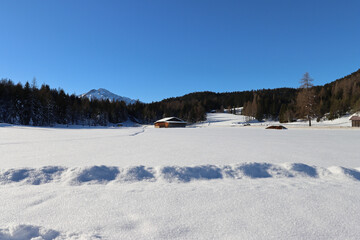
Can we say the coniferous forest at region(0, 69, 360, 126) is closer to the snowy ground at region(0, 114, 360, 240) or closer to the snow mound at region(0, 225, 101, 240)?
the snowy ground at region(0, 114, 360, 240)

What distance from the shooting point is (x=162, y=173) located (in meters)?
3.62

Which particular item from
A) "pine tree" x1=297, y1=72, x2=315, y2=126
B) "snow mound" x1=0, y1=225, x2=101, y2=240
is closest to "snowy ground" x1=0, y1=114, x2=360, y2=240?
"snow mound" x1=0, y1=225, x2=101, y2=240

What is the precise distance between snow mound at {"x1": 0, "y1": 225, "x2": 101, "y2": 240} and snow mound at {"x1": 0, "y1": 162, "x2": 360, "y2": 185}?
1445 mm

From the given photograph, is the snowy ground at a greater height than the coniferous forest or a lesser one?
lesser

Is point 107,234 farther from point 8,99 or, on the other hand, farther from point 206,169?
point 8,99

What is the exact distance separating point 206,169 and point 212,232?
80.5 inches

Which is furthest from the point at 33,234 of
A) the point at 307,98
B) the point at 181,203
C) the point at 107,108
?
the point at 107,108

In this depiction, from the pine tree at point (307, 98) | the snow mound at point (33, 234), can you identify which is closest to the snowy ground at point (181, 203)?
the snow mound at point (33, 234)

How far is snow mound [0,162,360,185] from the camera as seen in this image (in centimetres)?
336

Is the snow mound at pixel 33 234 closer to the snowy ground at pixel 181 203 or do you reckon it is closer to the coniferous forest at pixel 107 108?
the snowy ground at pixel 181 203

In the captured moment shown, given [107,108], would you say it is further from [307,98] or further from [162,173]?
[162,173]

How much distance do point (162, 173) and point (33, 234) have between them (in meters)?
2.18

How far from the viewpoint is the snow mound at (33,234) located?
5.55 ft

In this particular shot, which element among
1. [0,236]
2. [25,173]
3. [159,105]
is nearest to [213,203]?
[0,236]
